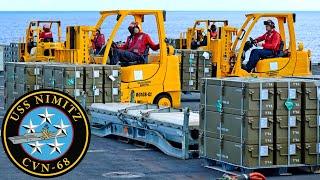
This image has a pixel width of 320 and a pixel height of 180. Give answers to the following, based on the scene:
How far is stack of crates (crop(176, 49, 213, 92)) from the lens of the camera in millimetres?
27281

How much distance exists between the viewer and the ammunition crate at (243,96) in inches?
527

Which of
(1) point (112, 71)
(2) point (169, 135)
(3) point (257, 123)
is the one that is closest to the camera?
(3) point (257, 123)

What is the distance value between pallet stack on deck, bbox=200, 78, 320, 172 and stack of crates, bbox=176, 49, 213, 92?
42.8ft

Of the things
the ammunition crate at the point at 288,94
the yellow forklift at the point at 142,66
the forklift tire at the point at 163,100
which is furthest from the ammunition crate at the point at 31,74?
the ammunition crate at the point at 288,94

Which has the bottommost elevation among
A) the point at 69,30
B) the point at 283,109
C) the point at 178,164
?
the point at 178,164

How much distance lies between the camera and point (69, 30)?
22.6 metres

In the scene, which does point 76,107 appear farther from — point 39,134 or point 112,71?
point 112,71

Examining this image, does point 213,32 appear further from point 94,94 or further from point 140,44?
point 94,94

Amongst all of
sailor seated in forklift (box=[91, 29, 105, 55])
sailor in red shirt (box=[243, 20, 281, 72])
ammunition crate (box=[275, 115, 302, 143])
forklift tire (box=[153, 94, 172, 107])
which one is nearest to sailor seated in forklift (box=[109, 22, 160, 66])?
forklift tire (box=[153, 94, 172, 107])

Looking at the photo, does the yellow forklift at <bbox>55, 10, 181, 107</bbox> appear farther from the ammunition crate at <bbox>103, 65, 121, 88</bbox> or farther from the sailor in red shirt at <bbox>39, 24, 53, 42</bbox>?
the sailor in red shirt at <bbox>39, 24, 53, 42</bbox>

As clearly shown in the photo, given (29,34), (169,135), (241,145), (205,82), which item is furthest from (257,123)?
(29,34)

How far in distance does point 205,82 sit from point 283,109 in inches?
58.2

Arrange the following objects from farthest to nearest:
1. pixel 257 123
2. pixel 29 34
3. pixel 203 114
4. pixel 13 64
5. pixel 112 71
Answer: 1. pixel 29 34
2. pixel 13 64
3. pixel 112 71
4. pixel 203 114
5. pixel 257 123

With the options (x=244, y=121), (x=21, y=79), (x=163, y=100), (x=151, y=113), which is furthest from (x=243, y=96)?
(x=21, y=79)
